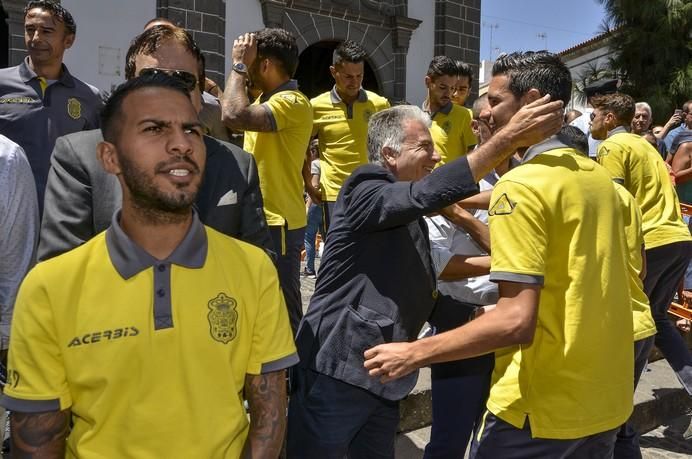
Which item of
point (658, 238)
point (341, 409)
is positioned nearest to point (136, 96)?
point (341, 409)

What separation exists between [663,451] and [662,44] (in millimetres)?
22465

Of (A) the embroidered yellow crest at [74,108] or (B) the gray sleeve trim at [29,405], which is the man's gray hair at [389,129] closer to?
(B) the gray sleeve trim at [29,405]

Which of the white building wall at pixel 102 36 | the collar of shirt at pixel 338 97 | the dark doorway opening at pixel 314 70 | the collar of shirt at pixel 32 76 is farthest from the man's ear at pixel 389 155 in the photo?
the dark doorway opening at pixel 314 70

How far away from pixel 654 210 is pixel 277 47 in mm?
2508

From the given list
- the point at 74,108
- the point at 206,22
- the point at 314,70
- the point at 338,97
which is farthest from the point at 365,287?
the point at 314,70

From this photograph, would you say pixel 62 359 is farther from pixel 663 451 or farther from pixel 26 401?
pixel 663 451

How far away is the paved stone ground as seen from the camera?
151 inches

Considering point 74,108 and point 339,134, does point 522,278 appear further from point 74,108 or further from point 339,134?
point 339,134

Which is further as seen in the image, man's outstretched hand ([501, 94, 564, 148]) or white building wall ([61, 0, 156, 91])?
white building wall ([61, 0, 156, 91])

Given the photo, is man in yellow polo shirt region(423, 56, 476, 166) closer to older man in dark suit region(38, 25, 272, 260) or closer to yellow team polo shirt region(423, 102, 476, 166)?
yellow team polo shirt region(423, 102, 476, 166)

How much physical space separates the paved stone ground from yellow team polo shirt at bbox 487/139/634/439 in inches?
74.1

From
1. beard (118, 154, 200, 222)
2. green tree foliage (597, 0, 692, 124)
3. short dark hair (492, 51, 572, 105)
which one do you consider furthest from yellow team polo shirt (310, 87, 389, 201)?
green tree foliage (597, 0, 692, 124)

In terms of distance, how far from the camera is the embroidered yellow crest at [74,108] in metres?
3.61

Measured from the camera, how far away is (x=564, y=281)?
197 centimetres
